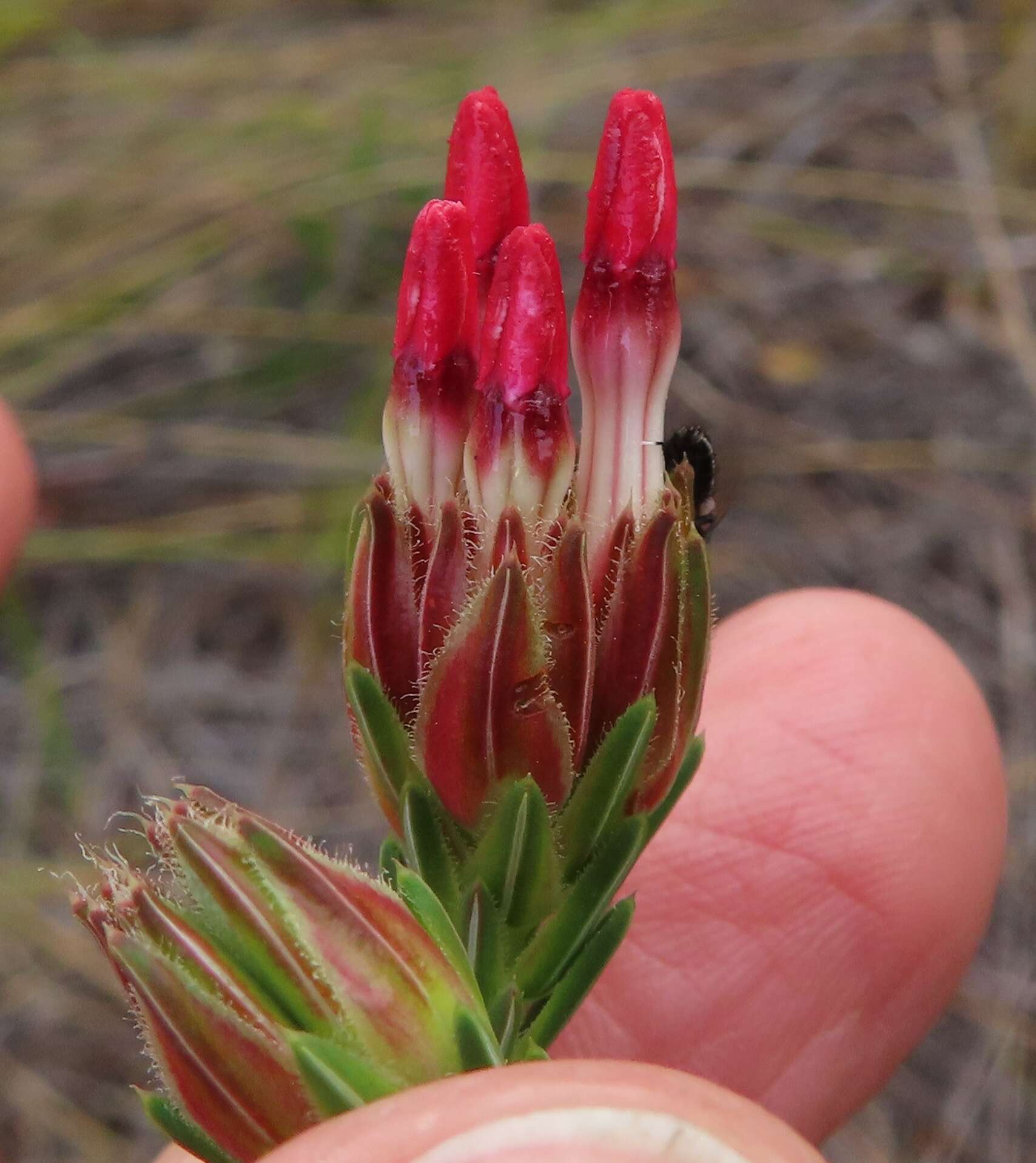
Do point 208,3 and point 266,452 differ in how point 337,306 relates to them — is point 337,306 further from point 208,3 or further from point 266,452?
point 208,3

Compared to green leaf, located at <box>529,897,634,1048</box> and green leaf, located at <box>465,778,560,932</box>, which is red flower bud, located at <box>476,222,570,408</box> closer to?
green leaf, located at <box>465,778,560,932</box>

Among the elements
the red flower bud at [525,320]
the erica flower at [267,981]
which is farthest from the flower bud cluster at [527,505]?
the erica flower at [267,981]

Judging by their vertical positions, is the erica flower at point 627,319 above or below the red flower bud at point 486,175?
below

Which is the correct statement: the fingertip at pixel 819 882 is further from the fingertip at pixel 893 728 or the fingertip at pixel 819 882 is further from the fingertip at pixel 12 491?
the fingertip at pixel 12 491

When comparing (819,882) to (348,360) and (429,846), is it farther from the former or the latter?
(348,360)

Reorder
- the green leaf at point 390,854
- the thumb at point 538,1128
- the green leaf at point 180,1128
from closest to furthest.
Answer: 1. the thumb at point 538,1128
2. the green leaf at point 180,1128
3. the green leaf at point 390,854

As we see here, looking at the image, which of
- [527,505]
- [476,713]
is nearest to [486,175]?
[527,505]
